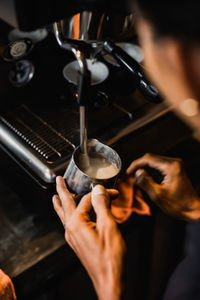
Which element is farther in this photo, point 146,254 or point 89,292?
point 146,254

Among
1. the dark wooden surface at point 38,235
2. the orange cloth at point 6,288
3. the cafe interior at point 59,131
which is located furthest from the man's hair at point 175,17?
the orange cloth at point 6,288

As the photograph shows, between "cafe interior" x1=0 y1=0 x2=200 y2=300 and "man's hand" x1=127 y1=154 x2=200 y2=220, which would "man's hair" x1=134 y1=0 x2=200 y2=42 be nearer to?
"cafe interior" x1=0 y1=0 x2=200 y2=300

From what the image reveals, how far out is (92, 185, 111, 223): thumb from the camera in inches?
31.7

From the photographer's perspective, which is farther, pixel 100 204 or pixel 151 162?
pixel 151 162

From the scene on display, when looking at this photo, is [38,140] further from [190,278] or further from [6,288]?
[190,278]

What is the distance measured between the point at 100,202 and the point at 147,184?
14.3 inches

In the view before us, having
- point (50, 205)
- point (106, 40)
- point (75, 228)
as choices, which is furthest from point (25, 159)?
point (106, 40)

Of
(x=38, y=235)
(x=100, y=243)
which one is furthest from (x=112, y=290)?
(x=38, y=235)

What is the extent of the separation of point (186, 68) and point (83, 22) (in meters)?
0.51

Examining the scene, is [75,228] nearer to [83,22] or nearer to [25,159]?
[25,159]

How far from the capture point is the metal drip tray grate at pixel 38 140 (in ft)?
3.27

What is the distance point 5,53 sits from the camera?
113 cm

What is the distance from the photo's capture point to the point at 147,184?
1138mm

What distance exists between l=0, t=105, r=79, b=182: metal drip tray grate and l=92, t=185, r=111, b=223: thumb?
19cm
